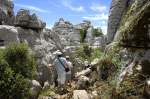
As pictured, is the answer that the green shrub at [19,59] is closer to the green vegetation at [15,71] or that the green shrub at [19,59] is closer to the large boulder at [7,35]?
the green vegetation at [15,71]

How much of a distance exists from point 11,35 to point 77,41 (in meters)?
33.6

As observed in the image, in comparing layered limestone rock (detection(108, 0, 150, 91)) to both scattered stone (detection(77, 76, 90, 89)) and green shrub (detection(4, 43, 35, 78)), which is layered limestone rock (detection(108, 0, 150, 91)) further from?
scattered stone (detection(77, 76, 90, 89))

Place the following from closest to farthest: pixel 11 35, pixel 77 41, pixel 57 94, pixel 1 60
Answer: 1. pixel 1 60
2. pixel 57 94
3. pixel 11 35
4. pixel 77 41

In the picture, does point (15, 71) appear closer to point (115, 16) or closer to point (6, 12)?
Result: point (115, 16)

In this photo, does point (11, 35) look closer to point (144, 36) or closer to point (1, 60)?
point (1, 60)

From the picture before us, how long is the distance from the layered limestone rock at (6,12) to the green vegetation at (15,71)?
9.00 meters

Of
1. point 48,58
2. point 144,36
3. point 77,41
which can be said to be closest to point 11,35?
point 48,58

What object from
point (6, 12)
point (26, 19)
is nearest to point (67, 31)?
point (6, 12)

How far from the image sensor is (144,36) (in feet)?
20.3

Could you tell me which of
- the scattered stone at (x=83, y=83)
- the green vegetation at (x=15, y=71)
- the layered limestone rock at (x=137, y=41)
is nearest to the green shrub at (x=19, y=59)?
the green vegetation at (x=15, y=71)

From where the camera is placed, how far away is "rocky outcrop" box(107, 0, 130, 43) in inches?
422

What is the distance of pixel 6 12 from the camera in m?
21.9

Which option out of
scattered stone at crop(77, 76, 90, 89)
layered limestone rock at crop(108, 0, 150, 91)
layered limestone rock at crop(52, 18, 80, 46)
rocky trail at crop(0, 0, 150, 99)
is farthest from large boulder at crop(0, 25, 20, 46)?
layered limestone rock at crop(52, 18, 80, 46)

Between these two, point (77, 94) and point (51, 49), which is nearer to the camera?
point (77, 94)
